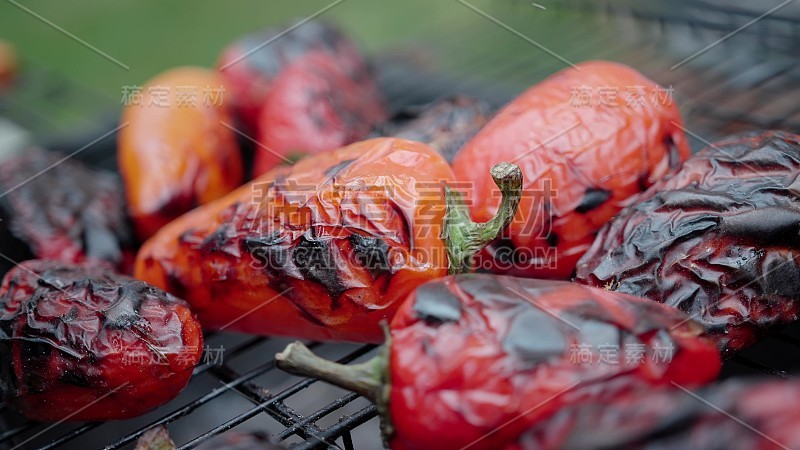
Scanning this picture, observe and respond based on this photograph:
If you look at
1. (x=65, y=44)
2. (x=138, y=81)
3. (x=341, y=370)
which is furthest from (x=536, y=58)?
(x=65, y=44)

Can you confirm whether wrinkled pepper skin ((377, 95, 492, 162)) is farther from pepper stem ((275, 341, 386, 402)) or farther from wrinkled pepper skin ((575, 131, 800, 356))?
pepper stem ((275, 341, 386, 402))

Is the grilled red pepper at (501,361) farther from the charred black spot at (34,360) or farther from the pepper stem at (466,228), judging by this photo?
the charred black spot at (34,360)

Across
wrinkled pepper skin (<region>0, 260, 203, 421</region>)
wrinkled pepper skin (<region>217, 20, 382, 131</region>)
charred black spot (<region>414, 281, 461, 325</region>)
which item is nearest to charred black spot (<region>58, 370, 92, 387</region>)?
wrinkled pepper skin (<region>0, 260, 203, 421</region>)

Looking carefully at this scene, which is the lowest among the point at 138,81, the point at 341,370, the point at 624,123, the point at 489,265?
the point at 138,81

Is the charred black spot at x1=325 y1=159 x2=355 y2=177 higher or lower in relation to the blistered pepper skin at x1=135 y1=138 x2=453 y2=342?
higher

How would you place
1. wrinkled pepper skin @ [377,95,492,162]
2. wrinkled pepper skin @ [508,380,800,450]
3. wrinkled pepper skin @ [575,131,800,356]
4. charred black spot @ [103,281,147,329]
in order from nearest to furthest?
1. wrinkled pepper skin @ [508,380,800,450]
2. wrinkled pepper skin @ [575,131,800,356]
3. charred black spot @ [103,281,147,329]
4. wrinkled pepper skin @ [377,95,492,162]

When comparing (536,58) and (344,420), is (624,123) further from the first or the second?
(536,58)

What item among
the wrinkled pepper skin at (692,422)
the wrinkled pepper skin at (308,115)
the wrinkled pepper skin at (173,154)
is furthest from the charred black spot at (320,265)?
the wrinkled pepper skin at (173,154)
